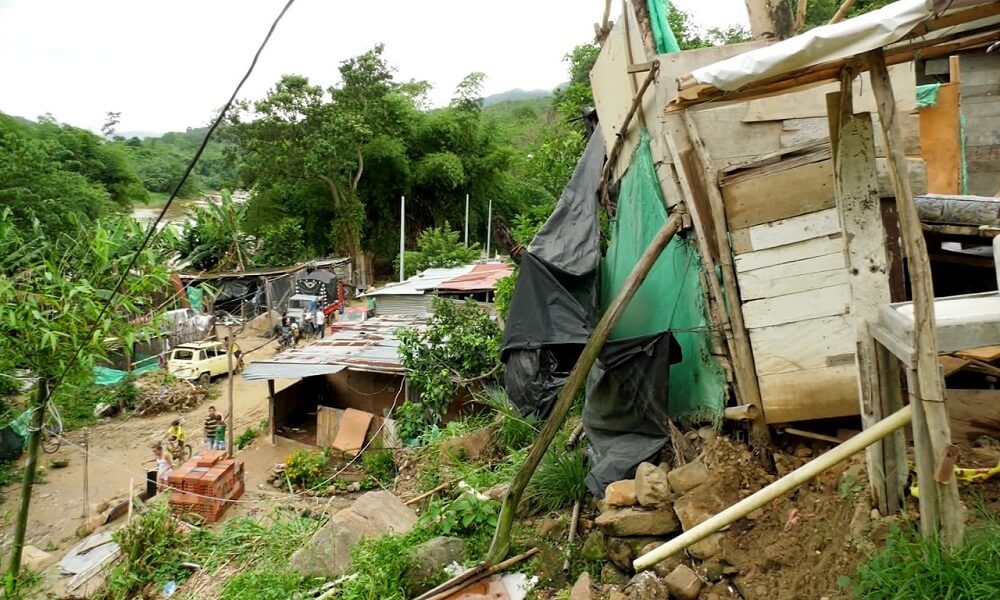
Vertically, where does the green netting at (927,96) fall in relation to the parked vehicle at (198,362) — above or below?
above

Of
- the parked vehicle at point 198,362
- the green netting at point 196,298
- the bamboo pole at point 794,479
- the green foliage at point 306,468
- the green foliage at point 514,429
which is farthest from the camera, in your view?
the green netting at point 196,298

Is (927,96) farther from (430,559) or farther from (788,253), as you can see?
(430,559)

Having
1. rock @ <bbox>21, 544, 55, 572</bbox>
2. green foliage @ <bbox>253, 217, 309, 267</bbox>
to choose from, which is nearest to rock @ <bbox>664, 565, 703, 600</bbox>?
rock @ <bbox>21, 544, 55, 572</bbox>

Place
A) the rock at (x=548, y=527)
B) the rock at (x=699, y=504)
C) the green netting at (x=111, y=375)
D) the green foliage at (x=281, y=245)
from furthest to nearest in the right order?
the green foliage at (x=281, y=245) → the green netting at (x=111, y=375) → the rock at (x=548, y=527) → the rock at (x=699, y=504)

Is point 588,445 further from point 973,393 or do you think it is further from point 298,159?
point 298,159

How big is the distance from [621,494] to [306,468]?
6.57 m

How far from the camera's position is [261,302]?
2242cm

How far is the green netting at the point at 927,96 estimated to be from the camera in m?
4.66

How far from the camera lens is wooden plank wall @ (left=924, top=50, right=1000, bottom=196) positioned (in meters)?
5.13

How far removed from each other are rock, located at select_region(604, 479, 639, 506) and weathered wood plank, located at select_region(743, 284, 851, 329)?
4.39ft

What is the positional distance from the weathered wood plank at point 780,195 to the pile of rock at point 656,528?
1.69 m

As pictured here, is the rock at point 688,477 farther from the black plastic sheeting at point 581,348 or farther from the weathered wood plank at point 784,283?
the weathered wood plank at point 784,283

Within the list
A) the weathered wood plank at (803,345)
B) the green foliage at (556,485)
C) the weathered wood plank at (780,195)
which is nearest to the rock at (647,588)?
the green foliage at (556,485)

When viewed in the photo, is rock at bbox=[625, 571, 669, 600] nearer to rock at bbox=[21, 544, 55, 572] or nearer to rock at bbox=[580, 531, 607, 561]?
rock at bbox=[580, 531, 607, 561]
